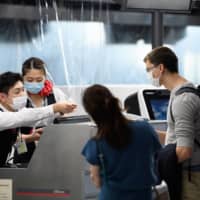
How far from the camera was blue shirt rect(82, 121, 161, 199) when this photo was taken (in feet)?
6.21

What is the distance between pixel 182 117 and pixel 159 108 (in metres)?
1.23

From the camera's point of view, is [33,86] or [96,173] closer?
[96,173]

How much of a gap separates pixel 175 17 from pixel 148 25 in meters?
0.35

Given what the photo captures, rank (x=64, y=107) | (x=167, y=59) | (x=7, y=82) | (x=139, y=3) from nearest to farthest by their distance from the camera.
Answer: (x=167, y=59)
(x=64, y=107)
(x=7, y=82)
(x=139, y=3)

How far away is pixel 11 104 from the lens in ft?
8.74

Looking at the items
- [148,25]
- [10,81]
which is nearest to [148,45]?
[148,25]

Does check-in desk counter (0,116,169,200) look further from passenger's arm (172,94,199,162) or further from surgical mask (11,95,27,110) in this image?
surgical mask (11,95,27,110)

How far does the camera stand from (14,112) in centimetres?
248

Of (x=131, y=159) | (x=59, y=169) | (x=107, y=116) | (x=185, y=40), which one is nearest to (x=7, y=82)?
(x=59, y=169)

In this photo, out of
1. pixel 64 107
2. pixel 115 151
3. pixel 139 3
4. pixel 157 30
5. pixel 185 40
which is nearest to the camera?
A: pixel 115 151

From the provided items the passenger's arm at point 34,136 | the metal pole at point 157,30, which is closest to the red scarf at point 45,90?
the passenger's arm at point 34,136

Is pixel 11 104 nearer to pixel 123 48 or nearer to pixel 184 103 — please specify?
pixel 184 103

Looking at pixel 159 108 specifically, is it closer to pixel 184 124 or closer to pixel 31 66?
pixel 31 66

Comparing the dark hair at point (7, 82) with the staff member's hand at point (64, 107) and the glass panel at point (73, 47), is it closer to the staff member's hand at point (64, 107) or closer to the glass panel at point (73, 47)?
the staff member's hand at point (64, 107)
